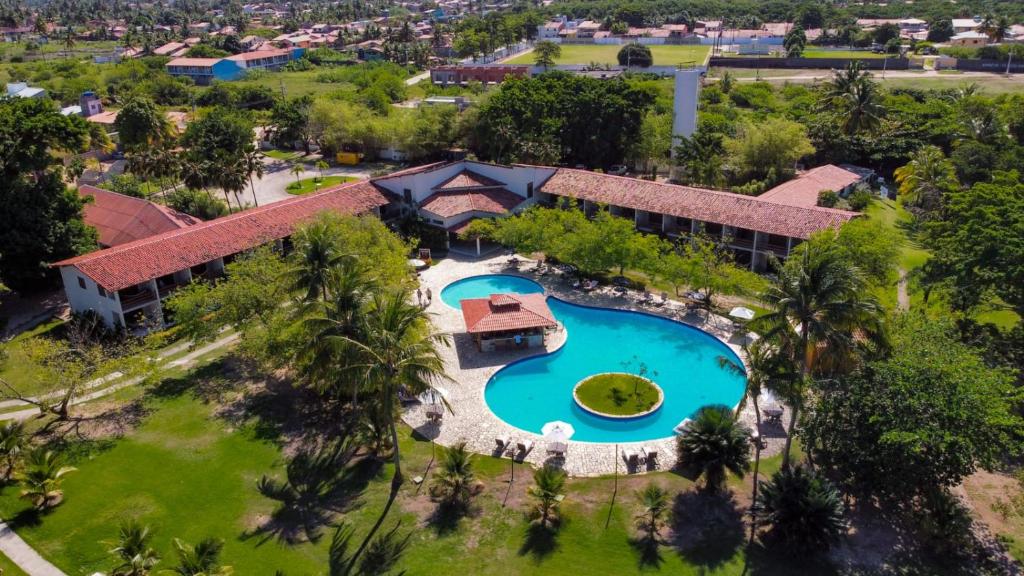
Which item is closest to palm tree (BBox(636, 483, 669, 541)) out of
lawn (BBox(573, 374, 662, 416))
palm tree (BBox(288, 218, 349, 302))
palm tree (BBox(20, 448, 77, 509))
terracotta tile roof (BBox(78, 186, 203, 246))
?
lawn (BBox(573, 374, 662, 416))

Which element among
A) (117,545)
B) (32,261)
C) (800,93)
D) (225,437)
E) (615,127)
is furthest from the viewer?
(800,93)

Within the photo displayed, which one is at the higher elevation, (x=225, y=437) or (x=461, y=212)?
(x=461, y=212)

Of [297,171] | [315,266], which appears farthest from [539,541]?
[297,171]

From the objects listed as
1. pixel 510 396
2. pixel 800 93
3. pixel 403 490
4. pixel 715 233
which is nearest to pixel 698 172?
pixel 715 233

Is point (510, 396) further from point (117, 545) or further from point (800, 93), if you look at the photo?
point (800, 93)

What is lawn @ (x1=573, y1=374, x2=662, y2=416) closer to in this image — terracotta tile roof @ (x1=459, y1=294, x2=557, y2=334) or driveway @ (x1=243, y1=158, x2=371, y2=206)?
terracotta tile roof @ (x1=459, y1=294, x2=557, y2=334)

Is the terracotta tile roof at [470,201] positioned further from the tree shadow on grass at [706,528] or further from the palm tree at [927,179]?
the palm tree at [927,179]

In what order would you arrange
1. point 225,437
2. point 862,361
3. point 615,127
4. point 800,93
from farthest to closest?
1. point 800,93
2. point 615,127
3. point 225,437
4. point 862,361
